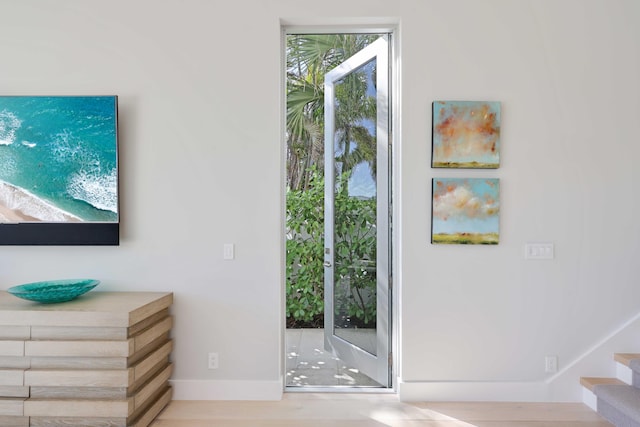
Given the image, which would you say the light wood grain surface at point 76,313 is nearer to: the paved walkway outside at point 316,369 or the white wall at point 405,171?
the white wall at point 405,171

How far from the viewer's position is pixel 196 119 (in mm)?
2699

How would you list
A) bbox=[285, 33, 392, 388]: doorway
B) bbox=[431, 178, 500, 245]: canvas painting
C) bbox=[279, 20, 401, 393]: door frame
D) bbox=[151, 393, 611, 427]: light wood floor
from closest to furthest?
bbox=[151, 393, 611, 427]: light wood floor < bbox=[431, 178, 500, 245]: canvas painting < bbox=[279, 20, 401, 393]: door frame < bbox=[285, 33, 392, 388]: doorway

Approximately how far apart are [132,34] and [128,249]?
1496 mm

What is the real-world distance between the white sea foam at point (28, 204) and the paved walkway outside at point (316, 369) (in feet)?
6.61

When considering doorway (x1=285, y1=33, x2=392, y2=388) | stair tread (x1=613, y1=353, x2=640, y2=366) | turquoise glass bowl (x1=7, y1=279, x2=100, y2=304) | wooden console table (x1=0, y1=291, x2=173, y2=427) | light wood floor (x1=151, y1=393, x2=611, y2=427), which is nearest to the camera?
wooden console table (x1=0, y1=291, x2=173, y2=427)

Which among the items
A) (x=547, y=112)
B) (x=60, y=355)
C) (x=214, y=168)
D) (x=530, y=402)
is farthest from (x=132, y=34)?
(x=530, y=402)

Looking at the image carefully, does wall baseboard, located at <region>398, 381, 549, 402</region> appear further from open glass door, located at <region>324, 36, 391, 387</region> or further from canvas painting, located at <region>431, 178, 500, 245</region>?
canvas painting, located at <region>431, 178, 500, 245</region>

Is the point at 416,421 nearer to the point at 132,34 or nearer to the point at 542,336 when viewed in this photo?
the point at 542,336

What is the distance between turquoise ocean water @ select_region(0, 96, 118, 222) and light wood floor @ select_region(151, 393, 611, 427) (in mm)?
1513

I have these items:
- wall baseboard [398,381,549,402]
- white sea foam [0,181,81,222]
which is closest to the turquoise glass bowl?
white sea foam [0,181,81,222]

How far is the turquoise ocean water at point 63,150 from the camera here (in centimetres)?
260

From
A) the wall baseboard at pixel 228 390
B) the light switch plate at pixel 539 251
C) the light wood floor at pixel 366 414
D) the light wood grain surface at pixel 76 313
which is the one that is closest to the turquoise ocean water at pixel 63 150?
A: the light wood grain surface at pixel 76 313

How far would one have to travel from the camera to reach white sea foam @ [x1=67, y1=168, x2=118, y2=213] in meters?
2.61

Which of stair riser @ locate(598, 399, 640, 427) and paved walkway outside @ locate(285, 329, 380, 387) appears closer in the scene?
stair riser @ locate(598, 399, 640, 427)
